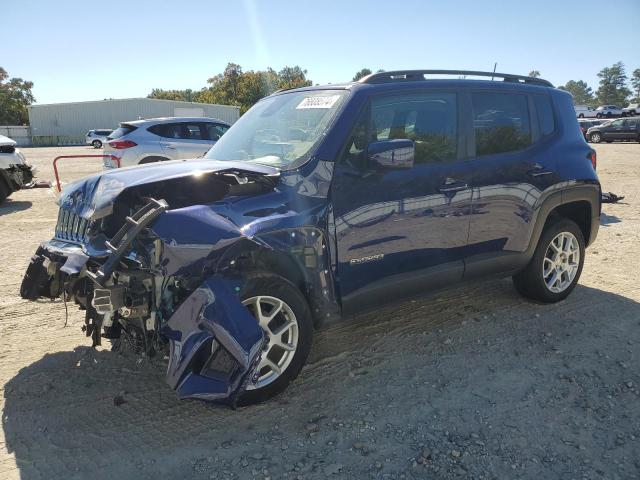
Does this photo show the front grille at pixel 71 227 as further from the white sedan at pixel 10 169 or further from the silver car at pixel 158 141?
the white sedan at pixel 10 169

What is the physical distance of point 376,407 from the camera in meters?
2.99

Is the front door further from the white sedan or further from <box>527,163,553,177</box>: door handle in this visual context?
the white sedan

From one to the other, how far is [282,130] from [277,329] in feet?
5.08

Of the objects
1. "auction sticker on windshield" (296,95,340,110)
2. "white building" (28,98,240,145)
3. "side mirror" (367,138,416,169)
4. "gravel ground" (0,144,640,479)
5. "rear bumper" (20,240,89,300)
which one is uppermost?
"white building" (28,98,240,145)

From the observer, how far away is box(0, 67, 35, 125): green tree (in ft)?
223

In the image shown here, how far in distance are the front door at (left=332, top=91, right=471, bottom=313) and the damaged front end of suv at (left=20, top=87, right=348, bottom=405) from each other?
178mm

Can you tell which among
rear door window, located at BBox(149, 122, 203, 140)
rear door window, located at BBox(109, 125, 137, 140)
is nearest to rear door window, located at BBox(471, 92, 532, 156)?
rear door window, located at BBox(149, 122, 203, 140)

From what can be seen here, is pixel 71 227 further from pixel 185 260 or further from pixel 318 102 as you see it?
pixel 318 102

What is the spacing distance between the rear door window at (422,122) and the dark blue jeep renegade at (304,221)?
11mm

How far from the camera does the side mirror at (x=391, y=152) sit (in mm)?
3172

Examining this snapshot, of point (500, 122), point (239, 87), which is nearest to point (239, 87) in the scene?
point (239, 87)

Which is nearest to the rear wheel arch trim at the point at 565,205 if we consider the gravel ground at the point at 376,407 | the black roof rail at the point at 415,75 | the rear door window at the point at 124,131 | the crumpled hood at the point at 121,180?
the gravel ground at the point at 376,407

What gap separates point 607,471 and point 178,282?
2483 mm

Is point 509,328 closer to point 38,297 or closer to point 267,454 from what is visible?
point 267,454
